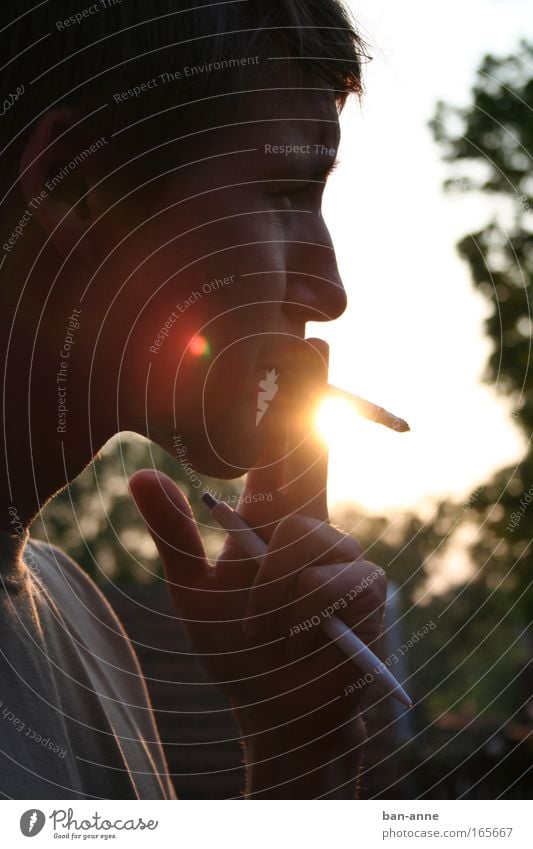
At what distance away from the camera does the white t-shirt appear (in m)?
0.71

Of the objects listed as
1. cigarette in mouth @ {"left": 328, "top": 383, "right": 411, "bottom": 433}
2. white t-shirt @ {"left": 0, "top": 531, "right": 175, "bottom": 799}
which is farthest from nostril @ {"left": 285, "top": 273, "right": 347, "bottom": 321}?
white t-shirt @ {"left": 0, "top": 531, "right": 175, "bottom": 799}

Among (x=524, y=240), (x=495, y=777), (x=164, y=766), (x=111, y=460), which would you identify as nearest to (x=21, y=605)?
(x=164, y=766)

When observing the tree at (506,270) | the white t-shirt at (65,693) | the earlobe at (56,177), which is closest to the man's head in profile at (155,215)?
the earlobe at (56,177)

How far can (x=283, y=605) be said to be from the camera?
85 cm

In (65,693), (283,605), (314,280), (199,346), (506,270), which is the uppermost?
(506,270)

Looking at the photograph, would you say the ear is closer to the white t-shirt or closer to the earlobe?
the earlobe

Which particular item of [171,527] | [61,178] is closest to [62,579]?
[171,527]

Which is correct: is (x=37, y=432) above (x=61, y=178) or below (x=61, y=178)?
below

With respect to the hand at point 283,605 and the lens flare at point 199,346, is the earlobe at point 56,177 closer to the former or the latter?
the lens flare at point 199,346

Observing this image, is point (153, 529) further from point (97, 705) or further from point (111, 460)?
point (111, 460)

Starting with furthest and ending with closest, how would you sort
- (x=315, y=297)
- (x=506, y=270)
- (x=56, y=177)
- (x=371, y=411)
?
1. (x=506, y=270)
2. (x=371, y=411)
3. (x=315, y=297)
4. (x=56, y=177)

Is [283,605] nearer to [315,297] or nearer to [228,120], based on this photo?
[315,297]

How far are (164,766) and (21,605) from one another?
1.18ft

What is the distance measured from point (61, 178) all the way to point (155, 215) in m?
0.08
